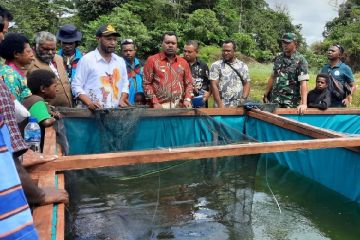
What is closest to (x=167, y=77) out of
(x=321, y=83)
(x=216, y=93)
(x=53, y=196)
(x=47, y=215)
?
(x=216, y=93)

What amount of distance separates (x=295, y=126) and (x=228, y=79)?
61.6 inches

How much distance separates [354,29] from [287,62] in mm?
22205

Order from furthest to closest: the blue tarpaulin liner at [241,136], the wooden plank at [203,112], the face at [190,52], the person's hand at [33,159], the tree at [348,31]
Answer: the tree at [348,31] → the face at [190,52] → the wooden plank at [203,112] → the blue tarpaulin liner at [241,136] → the person's hand at [33,159]

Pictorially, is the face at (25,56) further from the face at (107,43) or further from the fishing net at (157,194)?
the face at (107,43)

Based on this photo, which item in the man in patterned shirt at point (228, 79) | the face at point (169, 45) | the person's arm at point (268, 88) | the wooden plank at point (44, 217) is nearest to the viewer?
the wooden plank at point (44, 217)

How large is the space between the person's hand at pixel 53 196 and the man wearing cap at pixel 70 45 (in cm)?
328

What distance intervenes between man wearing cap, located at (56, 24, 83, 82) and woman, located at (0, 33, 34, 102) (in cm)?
155

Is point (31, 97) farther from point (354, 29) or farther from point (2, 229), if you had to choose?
point (354, 29)

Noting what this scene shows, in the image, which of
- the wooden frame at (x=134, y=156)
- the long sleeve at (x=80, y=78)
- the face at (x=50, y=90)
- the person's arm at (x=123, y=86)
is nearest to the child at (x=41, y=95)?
the face at (x=50, y=90)

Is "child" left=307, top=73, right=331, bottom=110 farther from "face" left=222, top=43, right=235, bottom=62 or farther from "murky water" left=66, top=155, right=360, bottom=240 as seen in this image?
"murky water" left=66, top=155, right=360, bottom=240

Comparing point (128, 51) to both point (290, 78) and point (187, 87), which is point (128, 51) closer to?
point (187, 87)

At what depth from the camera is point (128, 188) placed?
3.87 metres

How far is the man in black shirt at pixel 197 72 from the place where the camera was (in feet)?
19.6

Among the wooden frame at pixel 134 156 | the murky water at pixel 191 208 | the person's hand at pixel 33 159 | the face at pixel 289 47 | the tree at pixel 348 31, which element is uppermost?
the tree at pixel 348 31
